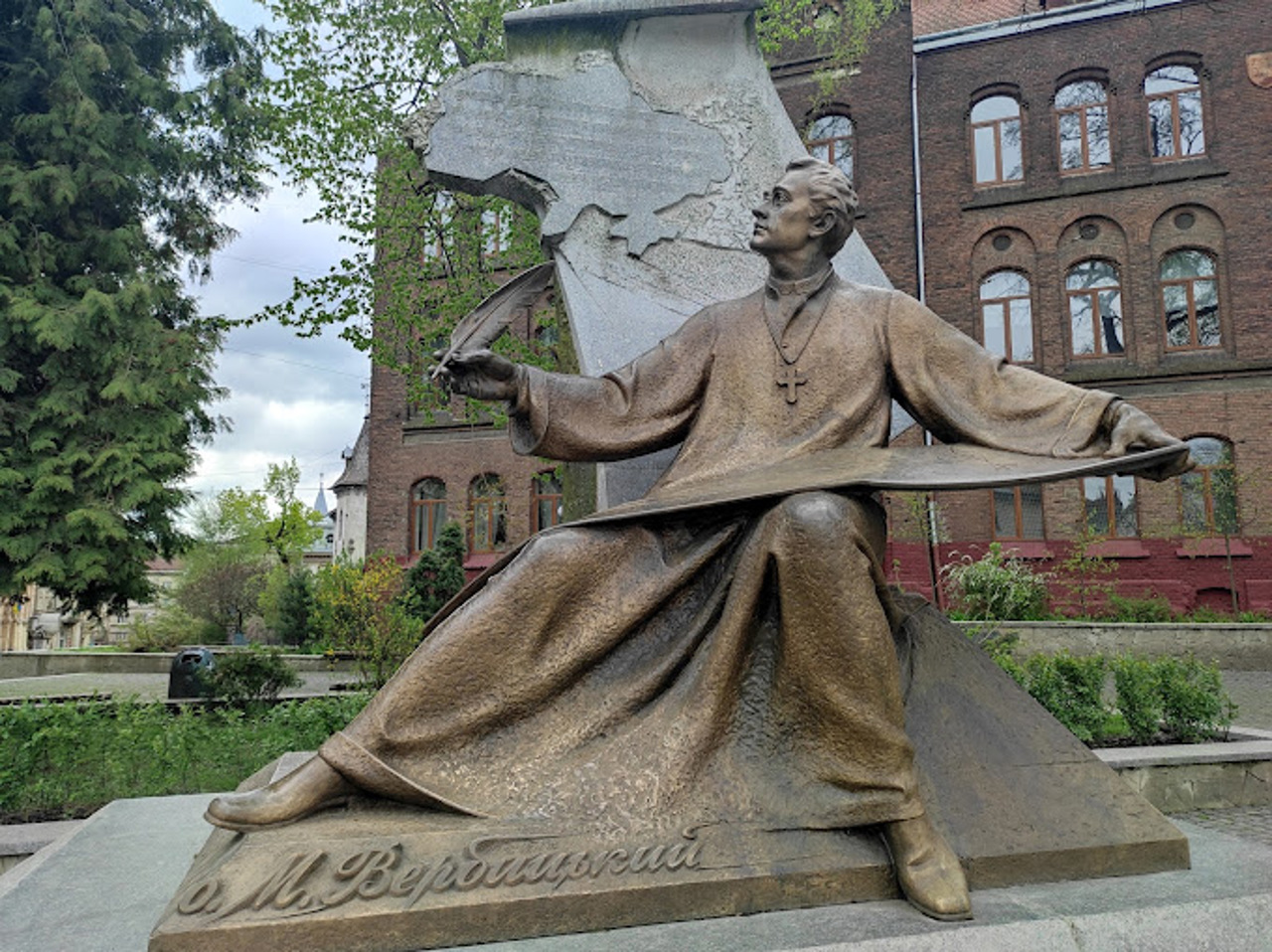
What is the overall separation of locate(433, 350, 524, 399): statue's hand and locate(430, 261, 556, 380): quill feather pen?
1.1 inches

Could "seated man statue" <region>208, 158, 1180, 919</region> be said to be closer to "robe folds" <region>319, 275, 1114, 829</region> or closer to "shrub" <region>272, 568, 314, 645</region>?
"robe folds" <region>319, 275, 1114, 829</region>

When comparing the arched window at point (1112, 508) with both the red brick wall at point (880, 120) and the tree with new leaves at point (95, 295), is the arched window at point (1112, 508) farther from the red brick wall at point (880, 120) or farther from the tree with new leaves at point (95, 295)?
the tree with new leaves at point (95, 295)

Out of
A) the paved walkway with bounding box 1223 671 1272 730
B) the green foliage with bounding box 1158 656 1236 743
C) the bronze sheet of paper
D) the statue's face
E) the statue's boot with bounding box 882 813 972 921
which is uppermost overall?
the statue's face

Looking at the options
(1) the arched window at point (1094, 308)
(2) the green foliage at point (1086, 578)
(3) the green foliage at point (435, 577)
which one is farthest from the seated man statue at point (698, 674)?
(1) the arched window at point (1094, 308)

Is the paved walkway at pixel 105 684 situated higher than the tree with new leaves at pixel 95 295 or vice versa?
the tree with new leaves at pixel 95 295

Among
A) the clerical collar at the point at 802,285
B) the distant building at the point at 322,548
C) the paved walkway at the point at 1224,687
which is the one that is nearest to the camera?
the clerical collar at the point at 802,285

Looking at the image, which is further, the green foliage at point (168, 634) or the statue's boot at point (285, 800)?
the green foliage at point (168, 634)

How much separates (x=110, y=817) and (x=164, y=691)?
10.9 meters

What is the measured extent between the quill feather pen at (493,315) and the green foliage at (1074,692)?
450 cm

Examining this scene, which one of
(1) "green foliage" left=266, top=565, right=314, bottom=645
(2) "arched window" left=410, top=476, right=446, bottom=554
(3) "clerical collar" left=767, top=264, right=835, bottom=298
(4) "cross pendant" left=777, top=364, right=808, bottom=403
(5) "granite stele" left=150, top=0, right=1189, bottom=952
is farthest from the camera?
(2) "arched window" left=410, top=476, right=446, bottom=554

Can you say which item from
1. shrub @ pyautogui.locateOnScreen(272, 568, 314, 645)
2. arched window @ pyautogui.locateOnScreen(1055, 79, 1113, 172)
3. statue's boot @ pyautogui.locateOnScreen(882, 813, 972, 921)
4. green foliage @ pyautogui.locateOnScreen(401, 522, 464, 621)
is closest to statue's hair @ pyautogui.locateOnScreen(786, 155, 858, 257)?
statue's boot @ pyautogui.locateOnScreen(882, 813, 972, 921)

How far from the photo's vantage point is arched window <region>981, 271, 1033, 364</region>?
19.8 m

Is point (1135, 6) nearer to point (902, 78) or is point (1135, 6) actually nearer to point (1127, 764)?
point (902, 78)

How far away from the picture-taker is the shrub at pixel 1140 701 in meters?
6.11
